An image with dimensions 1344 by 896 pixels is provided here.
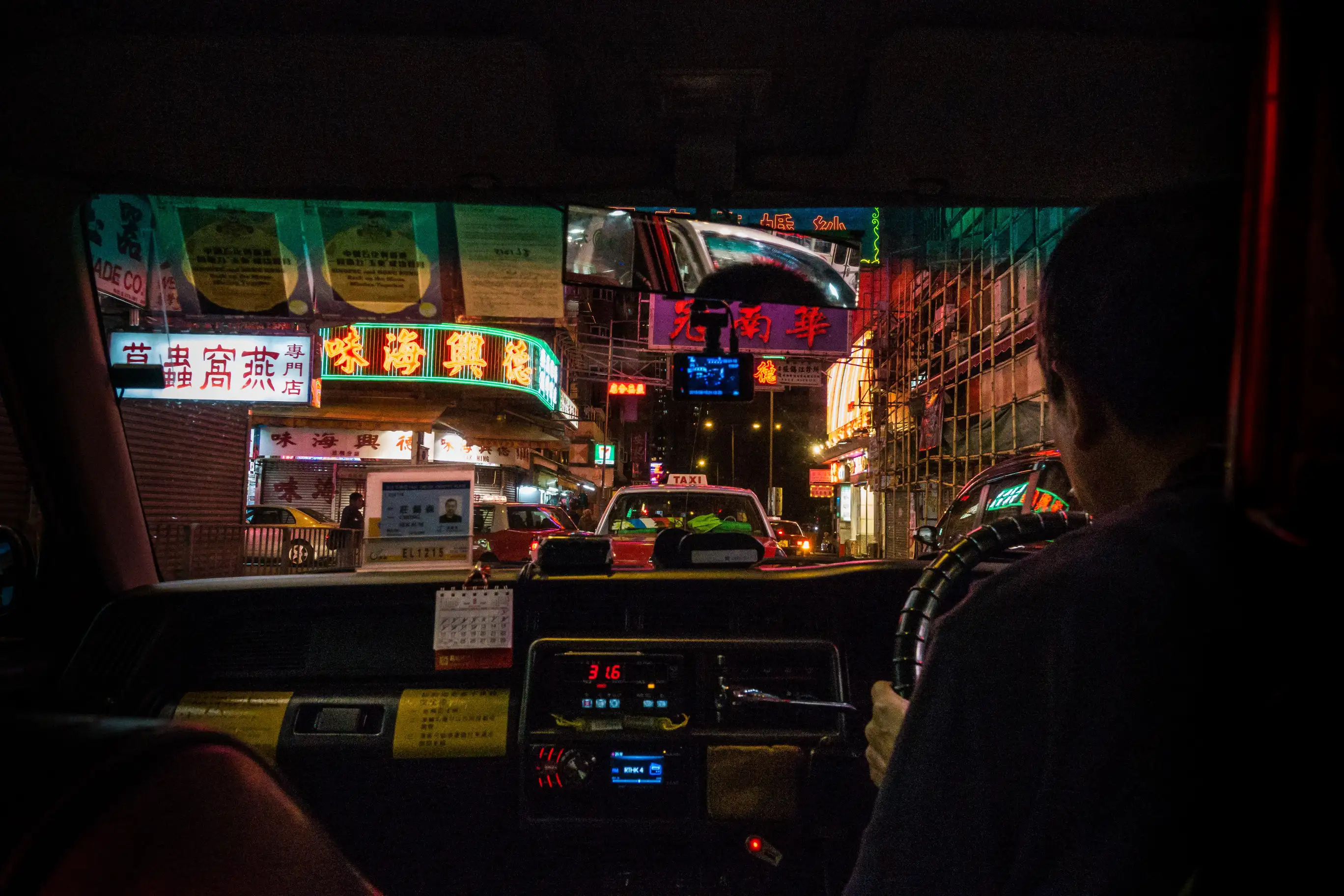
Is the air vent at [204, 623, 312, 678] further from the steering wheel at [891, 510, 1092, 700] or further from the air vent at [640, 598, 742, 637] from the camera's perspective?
the steering wheel at [891, 510, 1092, 700]

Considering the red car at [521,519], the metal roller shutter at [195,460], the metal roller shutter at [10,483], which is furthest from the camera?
the red car at [521,519]

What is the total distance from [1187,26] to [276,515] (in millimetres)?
16246

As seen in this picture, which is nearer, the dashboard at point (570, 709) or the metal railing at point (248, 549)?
the dashboard at point (570, 709)

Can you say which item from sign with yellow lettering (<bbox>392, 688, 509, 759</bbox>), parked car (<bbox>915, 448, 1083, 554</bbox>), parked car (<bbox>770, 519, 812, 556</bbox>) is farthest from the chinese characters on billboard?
parked car (<bbox>770, 519, 812, 556</bbox>)

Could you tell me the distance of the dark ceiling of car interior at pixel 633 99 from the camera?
243 centimetres

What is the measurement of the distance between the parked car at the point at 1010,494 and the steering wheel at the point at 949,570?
2.45 meters

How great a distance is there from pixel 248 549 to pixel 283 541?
114cm

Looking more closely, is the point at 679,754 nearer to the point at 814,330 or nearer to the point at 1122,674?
the point at 1122,674

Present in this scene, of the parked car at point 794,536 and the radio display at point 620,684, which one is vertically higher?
the radio display at point 620,684

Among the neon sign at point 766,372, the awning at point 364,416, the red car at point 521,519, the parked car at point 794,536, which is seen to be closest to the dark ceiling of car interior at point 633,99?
the red car at point 521,519

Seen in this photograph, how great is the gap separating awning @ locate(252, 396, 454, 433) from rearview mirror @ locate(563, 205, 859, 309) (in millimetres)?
17604

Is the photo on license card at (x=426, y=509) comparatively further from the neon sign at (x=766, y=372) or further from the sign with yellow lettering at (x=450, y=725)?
the neon sign at (x=766, y=372)

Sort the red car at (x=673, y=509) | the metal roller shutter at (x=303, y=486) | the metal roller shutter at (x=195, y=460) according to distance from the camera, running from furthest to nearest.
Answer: the metal roller shutter at (x=303, y=486), the red car at (x=673, y=509), the metal roller shutter at (x=195, y=460)

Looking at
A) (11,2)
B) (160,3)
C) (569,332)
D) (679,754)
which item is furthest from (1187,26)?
(569,332)
